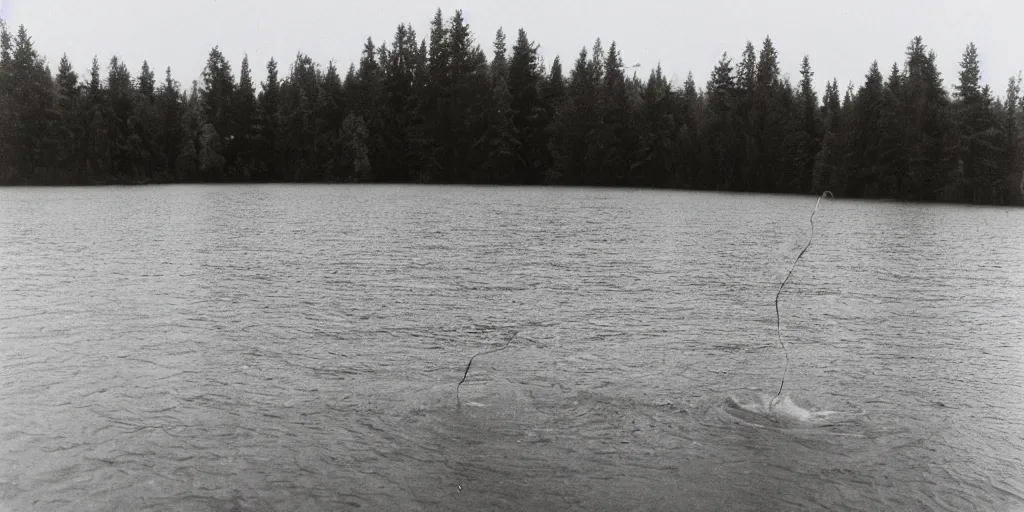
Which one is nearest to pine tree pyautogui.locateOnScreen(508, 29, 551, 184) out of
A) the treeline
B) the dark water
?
the treeline

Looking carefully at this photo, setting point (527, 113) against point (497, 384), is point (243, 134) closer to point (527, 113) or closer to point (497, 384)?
point (527, 113)

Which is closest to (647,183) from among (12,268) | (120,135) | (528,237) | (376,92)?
(376,92)

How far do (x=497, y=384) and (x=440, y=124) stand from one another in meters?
109

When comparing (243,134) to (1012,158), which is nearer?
(1012,158)

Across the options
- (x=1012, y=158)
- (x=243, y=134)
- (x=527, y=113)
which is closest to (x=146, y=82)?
(x=243, y=134)

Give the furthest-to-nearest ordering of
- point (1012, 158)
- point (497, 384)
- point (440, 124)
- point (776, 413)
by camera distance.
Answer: point (440, 124) < point (1012, 158) < point (497, 384) < point (776, 413)

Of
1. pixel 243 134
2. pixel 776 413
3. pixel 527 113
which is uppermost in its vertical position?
pixel 527 113

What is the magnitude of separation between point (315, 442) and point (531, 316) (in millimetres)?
8386

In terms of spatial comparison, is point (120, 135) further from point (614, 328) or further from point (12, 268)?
point (614, 328)

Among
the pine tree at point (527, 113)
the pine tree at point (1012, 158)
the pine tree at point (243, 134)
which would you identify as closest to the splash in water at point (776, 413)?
the pine tree at point (1012, 158)

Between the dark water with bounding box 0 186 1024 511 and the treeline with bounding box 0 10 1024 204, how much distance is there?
280ft

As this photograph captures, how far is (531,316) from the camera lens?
696 inches

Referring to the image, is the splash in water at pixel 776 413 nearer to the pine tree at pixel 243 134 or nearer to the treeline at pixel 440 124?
the treeline at pixel 440 124

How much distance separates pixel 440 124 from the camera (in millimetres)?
118938
